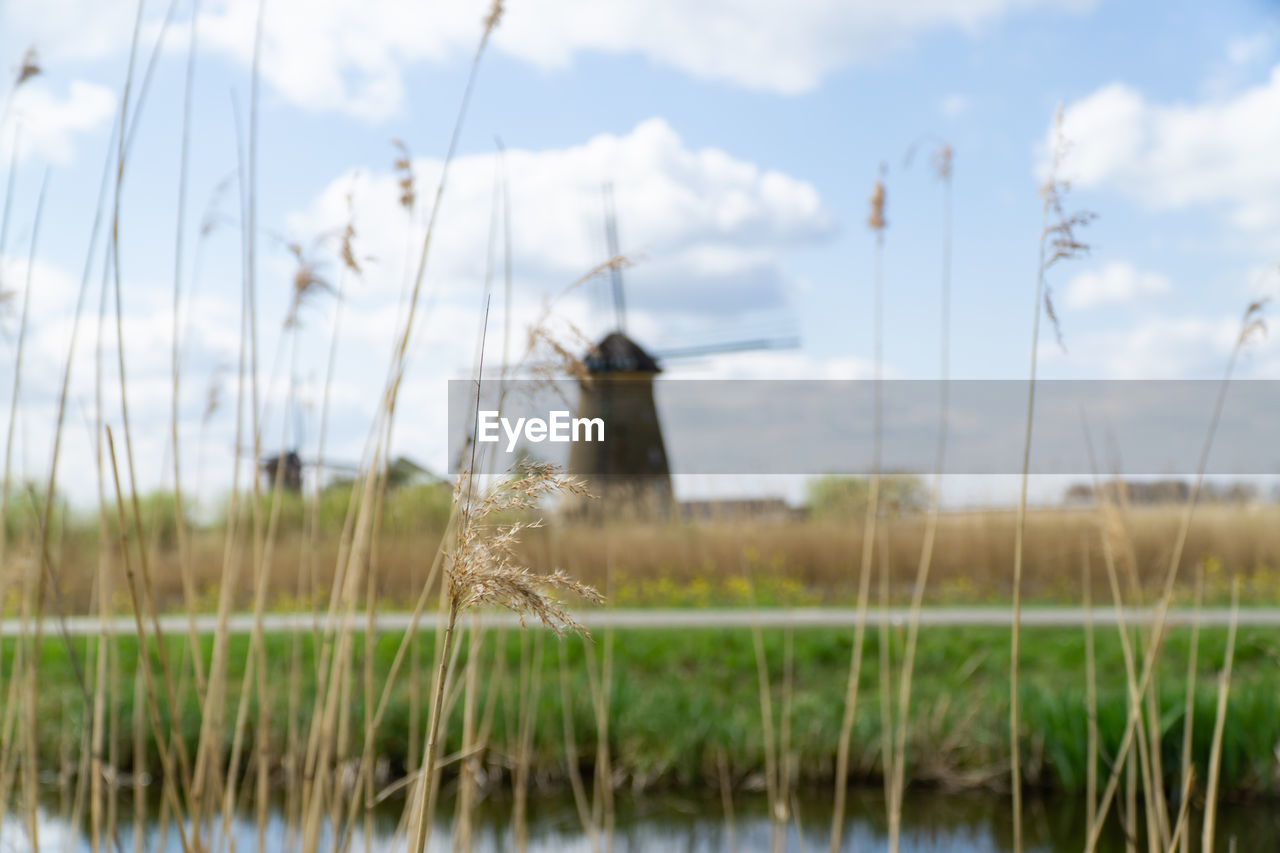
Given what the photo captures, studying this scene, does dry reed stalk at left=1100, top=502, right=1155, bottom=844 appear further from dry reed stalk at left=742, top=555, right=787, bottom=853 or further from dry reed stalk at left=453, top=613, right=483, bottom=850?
dry reed stalk at left=453, top=613, right=483, bottom=850

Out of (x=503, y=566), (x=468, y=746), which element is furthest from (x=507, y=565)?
(x=468, y=746)

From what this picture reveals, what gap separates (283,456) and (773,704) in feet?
11.0

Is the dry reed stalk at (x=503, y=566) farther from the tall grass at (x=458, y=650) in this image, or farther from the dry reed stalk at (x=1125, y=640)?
the dry reed stalk at (x=1125, y=640)

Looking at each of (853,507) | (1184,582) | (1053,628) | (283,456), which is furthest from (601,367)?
(283,456)

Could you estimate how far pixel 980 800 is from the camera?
4156mm

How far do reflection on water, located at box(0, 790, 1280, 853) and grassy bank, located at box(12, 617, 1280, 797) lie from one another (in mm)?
107

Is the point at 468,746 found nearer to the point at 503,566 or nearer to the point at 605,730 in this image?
the point at 605,730

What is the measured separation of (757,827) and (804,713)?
0.59m

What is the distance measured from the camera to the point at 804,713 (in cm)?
447

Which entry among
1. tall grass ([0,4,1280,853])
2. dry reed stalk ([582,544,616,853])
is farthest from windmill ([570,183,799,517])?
dry reed stalk ([582,544,616,853])

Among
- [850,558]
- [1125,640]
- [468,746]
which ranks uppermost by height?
[1125,640]

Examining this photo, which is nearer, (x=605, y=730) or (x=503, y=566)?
(x=503, y=566)

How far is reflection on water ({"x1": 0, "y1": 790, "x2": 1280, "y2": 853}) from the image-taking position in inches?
150

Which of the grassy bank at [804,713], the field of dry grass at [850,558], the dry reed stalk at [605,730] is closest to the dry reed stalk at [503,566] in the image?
the dry reed stalk at [605,730]
